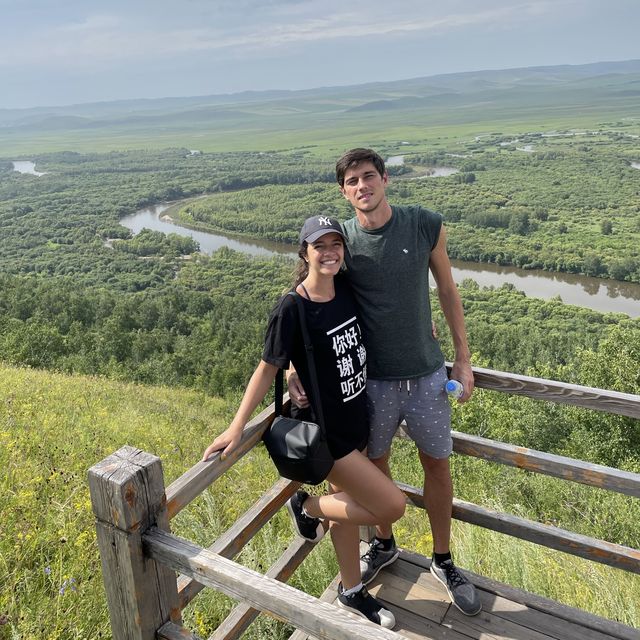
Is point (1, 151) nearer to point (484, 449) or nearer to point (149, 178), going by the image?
point (149, 178)

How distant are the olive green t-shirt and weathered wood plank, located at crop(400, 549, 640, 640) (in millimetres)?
1034

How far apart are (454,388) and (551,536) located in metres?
0.76

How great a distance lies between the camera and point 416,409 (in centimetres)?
217

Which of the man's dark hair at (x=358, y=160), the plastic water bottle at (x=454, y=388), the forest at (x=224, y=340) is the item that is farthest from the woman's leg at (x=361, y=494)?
the man's dark hair at (x=358, y=160)

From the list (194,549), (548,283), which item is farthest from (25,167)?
(194,549)

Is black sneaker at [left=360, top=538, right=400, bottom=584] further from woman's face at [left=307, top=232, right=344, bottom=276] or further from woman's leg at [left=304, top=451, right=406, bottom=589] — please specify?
woman's face at [left=307, top=232, right=344, bottom=276]

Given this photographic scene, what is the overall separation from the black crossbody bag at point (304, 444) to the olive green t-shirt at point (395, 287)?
311mm

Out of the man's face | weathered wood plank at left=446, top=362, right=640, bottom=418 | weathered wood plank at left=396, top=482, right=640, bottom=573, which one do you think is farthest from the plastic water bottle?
the man's face

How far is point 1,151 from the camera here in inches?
7697

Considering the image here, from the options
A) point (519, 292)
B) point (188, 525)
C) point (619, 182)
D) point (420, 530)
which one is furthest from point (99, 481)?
point (619, 182)

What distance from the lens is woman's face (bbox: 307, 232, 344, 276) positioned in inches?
76.4

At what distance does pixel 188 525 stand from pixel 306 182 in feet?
372

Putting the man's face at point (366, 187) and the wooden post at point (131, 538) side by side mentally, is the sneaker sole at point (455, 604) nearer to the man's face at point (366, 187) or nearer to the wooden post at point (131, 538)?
the wooden post at point (131, 538)

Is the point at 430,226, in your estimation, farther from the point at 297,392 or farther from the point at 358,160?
the point at 297,392
